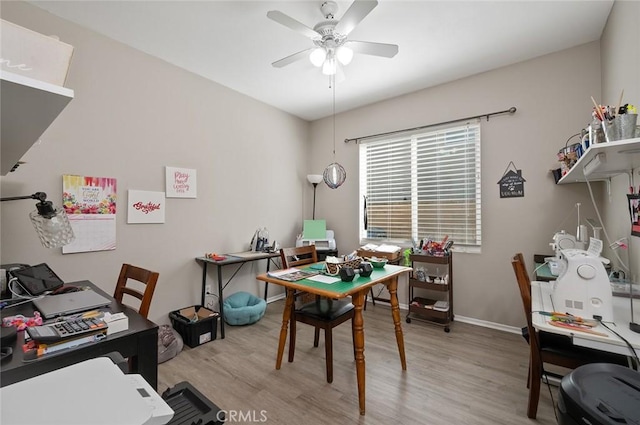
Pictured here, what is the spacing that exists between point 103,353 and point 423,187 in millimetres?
3301

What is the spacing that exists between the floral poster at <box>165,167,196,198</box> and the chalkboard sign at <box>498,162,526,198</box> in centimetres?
323

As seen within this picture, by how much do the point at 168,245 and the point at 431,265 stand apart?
114 inches

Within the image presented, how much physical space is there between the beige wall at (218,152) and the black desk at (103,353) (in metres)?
1.36

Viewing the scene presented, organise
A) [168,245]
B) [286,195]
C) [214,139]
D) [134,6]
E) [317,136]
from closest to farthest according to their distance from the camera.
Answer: [134,6], [168,245], [214,139], [286,195], [317,136]

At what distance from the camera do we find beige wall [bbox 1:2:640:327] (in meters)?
2.22

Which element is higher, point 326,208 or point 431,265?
point 326,208

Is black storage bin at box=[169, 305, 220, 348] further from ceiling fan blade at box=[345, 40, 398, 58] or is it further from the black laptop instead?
ceiling fan blade at box=[345, 40, 398, 58]

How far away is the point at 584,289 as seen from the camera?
137 cm

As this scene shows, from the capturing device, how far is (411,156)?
3.57 metres

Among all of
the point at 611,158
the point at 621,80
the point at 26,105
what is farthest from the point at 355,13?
the point at 621,80

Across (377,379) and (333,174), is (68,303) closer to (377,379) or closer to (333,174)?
(377,379)

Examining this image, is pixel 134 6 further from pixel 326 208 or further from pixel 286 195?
pixel 326 208

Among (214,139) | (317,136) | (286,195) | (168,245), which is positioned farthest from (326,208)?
(168,245)

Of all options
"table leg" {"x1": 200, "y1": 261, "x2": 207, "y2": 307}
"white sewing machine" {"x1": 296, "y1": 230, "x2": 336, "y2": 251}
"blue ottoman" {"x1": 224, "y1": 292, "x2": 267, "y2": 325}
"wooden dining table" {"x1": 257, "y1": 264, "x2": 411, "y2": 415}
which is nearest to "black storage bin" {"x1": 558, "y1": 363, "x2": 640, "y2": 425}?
"wooden dining table" {"x1": 257, "y1": 264, "x2": 411, "y2": 415}
